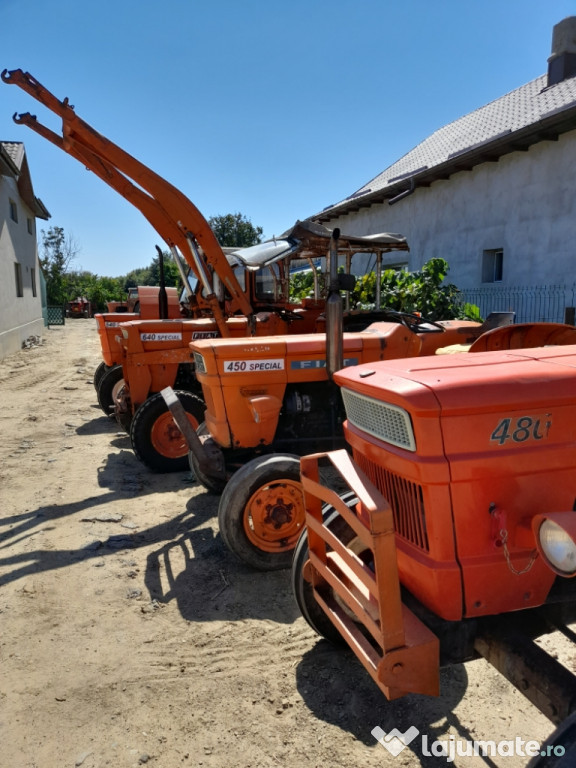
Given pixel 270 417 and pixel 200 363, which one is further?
pixel 200 363

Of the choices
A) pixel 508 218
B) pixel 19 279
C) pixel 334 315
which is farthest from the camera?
pixel 19 279

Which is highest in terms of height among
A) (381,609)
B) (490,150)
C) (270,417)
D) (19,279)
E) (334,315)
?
(490,150)

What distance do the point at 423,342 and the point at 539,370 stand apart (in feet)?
10.6

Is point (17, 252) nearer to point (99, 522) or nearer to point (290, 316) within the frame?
point (290, 316)

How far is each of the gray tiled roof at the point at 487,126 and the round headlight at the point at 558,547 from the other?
948 cm

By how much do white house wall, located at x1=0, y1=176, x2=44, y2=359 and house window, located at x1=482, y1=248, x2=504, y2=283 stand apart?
42.6 feet

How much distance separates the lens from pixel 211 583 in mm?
3584

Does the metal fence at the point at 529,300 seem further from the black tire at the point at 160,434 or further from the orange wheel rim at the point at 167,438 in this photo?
the orange wheel rim at the point at 167,438

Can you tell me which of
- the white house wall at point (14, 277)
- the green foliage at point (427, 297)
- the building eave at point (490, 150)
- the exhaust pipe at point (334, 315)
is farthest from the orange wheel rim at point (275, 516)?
the white house wall at point (14, 277)

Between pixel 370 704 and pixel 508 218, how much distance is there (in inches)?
431

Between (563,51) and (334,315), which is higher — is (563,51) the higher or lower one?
the higher one

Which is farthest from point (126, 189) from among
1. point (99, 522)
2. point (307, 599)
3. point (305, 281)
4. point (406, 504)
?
point (406, 504)

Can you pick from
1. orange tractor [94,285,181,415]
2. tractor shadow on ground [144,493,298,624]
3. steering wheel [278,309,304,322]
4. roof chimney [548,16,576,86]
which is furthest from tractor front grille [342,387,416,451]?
roof chimney [548,16,576,86]

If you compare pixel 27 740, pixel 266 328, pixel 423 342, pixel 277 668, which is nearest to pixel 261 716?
pixel 277 668
